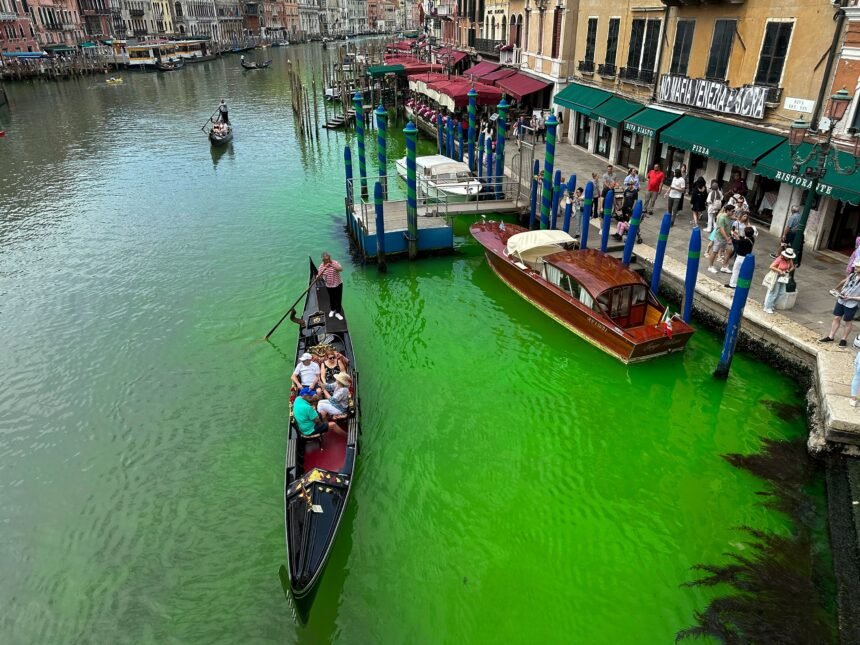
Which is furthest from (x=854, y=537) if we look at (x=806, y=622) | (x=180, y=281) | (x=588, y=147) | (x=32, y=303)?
(x=588, y=147)

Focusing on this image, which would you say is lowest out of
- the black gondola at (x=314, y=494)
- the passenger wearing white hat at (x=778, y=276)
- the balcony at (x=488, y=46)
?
the black gondola at (x=314, y=494)

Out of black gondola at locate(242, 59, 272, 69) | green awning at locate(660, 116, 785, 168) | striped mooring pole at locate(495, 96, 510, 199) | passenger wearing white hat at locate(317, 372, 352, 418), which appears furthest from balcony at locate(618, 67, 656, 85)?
black gondola at locate(242, 59, 272, 69)

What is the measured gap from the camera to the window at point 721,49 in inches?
642

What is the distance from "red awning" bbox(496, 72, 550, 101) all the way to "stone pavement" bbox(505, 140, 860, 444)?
13760 millimetres

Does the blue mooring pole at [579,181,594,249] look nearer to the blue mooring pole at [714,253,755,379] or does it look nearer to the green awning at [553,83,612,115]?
the blue mooring pole at [714,253,755,379]

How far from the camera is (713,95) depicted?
17.0 m

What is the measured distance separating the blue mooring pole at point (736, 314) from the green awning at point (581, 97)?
1452cm

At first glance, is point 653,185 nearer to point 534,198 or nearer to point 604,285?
point 534,198

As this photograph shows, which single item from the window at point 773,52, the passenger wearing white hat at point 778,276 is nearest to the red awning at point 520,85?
the window at point 773,52

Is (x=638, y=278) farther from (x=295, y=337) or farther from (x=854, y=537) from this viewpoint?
(x=295, y=337)

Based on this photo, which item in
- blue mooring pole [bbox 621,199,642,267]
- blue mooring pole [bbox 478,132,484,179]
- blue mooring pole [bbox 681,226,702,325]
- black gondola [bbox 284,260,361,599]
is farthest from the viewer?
blue mooring pole [bbox 478,132,484,179]

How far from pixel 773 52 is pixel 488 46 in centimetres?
2653

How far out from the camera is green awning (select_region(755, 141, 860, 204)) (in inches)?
485

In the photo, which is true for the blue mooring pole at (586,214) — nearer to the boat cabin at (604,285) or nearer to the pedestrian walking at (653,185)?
the boat cabin at (604,285)
